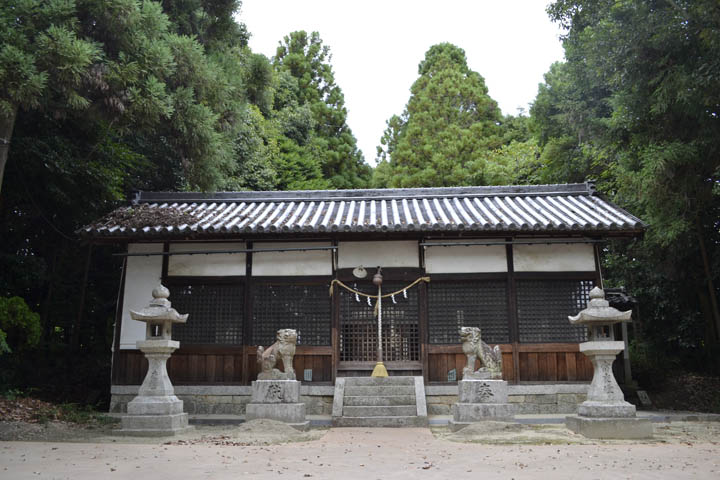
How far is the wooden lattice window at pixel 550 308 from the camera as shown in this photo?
11695 millimetres

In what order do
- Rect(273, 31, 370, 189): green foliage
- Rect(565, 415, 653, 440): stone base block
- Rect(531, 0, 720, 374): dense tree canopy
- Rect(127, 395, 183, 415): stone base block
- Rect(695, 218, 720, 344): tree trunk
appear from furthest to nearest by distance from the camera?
Rect(273, 31, 370, 189): green foliage → Rect(695, 218, 720, 344): tree trunk → Rect(531, 0, 720, 374): dense tree canopy → Rect(127, 395, 183, 415): stone base block → Rect(565, 415, 653, 440): stone base block

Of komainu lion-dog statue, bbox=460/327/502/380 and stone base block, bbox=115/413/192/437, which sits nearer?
stone base block, bbox=115/413/192/437

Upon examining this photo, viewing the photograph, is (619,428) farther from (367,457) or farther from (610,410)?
(367,457)

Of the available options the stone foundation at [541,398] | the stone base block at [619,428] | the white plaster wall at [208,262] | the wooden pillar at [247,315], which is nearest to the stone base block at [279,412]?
the wooden pillar at [247,315]

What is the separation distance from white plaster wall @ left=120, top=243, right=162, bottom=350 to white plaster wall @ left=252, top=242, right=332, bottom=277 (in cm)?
226

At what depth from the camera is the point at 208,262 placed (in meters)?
12.3

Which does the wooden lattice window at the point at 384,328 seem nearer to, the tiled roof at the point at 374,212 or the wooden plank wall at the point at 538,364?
the wooden plank wall at the point at 538,364

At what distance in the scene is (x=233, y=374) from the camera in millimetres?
11766

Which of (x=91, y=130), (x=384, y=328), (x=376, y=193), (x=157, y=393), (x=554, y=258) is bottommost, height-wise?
(x=157, y=393)

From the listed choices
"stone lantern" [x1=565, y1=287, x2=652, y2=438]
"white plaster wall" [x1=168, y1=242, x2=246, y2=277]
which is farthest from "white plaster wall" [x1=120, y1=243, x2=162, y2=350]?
"stone lantern" [x1=565, y1=287, x2=652, y2=438]

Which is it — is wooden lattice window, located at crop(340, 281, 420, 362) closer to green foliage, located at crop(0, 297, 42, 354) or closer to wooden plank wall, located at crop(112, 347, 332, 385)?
wooden plank wall, located at crop(112, 347, 332, 385)

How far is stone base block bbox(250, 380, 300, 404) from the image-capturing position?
9.57 meters

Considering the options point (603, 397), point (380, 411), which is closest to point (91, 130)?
point (380, 411)

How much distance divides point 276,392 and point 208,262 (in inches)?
156
